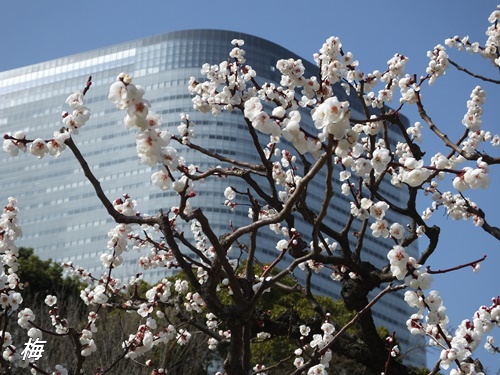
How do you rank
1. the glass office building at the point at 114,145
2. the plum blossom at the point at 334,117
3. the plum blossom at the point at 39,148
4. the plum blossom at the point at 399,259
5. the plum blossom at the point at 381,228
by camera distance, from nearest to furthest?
the plum blossom at the point at 334,117, the plum blossom at the point at 399,259, the plum blossom at the point at 39,148, the plum blossom at the point at 381,228, the glass office building at the point at 114,145

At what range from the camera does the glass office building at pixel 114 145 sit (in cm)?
6300

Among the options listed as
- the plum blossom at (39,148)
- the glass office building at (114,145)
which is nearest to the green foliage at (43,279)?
the plum blossom at (39,148)

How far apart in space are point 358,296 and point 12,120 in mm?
77205

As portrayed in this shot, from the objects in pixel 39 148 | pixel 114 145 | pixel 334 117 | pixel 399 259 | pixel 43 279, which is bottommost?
pixel 399 259

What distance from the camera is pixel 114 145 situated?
229 feet

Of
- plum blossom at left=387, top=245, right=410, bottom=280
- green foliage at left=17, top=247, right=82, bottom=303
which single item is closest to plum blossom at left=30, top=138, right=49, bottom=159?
plum blossom at left=387, top=245, right=410, bottom=280

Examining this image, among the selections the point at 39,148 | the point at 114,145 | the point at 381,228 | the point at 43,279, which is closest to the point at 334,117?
the point at 39,148

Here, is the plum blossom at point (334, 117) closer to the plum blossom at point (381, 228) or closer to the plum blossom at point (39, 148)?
the plum blossom at point (39, 148)

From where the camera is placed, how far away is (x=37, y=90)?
252 feet

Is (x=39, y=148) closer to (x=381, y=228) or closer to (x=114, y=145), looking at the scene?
(x=381, y=228)

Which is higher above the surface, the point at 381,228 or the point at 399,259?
the point at 381,228

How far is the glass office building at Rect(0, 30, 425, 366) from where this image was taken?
63000 mm

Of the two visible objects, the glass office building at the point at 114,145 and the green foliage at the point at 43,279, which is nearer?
the green foliage at the point at 43,279

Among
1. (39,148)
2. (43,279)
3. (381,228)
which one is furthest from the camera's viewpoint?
(43,279)
